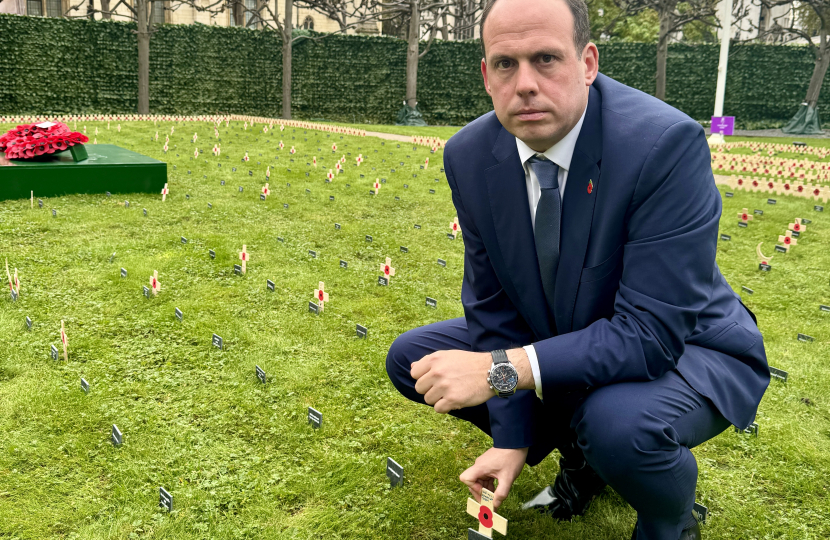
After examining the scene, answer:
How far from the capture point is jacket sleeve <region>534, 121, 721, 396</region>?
2.12 meters

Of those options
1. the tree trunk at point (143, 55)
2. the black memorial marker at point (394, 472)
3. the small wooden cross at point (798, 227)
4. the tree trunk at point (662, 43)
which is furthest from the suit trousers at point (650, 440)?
A: the tree trunk at point (662, 43)

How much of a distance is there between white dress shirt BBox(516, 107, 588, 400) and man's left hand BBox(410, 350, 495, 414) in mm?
155

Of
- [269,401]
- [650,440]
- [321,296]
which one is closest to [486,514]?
[650,440]

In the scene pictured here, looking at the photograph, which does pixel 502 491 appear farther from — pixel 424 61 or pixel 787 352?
pixel 424 61

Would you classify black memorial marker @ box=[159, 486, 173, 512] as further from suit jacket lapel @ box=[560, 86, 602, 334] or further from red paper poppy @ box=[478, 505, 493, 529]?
suit jacket lapel @ box=[560, 86, 602, 334]

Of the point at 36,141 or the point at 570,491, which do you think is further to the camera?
the point at 36,141

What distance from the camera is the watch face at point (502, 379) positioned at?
2180 mm

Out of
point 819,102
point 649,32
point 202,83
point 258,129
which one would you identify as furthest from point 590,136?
point 649,32

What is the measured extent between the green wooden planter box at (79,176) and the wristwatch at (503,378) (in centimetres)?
832

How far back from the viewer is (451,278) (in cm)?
633

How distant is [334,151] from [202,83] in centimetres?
1536

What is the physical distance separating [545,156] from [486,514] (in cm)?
132

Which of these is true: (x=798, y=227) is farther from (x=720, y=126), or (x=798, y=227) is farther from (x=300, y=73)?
(x=300, y=73)

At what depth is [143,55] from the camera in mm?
24266
